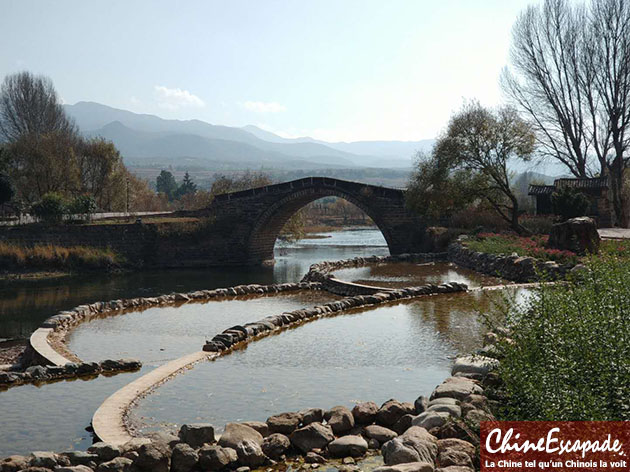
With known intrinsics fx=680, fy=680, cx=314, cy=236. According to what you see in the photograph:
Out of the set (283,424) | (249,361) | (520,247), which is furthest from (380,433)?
(520,247)

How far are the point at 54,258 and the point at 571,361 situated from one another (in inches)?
1637

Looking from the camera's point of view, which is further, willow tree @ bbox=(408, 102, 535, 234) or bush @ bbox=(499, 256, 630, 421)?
willow tree @ bbox=(408, 102, 535, 234)

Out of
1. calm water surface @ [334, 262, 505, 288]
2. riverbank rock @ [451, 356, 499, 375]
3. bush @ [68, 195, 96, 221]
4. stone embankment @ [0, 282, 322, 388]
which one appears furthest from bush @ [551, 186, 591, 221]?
bush @ [68, 195, 96, 221]

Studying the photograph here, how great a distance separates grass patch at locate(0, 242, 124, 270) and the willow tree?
2209 centimetres

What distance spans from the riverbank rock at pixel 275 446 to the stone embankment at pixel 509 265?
573 inches

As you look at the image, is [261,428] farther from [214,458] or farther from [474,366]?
[474,366]

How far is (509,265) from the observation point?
89.0 ft

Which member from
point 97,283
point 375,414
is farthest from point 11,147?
point 375,414

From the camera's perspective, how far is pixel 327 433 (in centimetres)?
913

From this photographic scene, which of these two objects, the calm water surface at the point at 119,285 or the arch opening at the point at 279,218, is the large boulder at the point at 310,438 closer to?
the calm water surface at the point at 119,285

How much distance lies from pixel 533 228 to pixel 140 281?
22633 millimetres

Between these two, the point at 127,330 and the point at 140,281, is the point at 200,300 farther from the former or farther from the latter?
the point at 140,281

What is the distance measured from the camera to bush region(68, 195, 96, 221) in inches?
1949

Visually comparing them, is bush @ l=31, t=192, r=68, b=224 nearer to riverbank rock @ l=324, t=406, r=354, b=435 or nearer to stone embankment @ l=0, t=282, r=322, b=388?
stone embankment @ l=0, t=282, r=322, b=388
